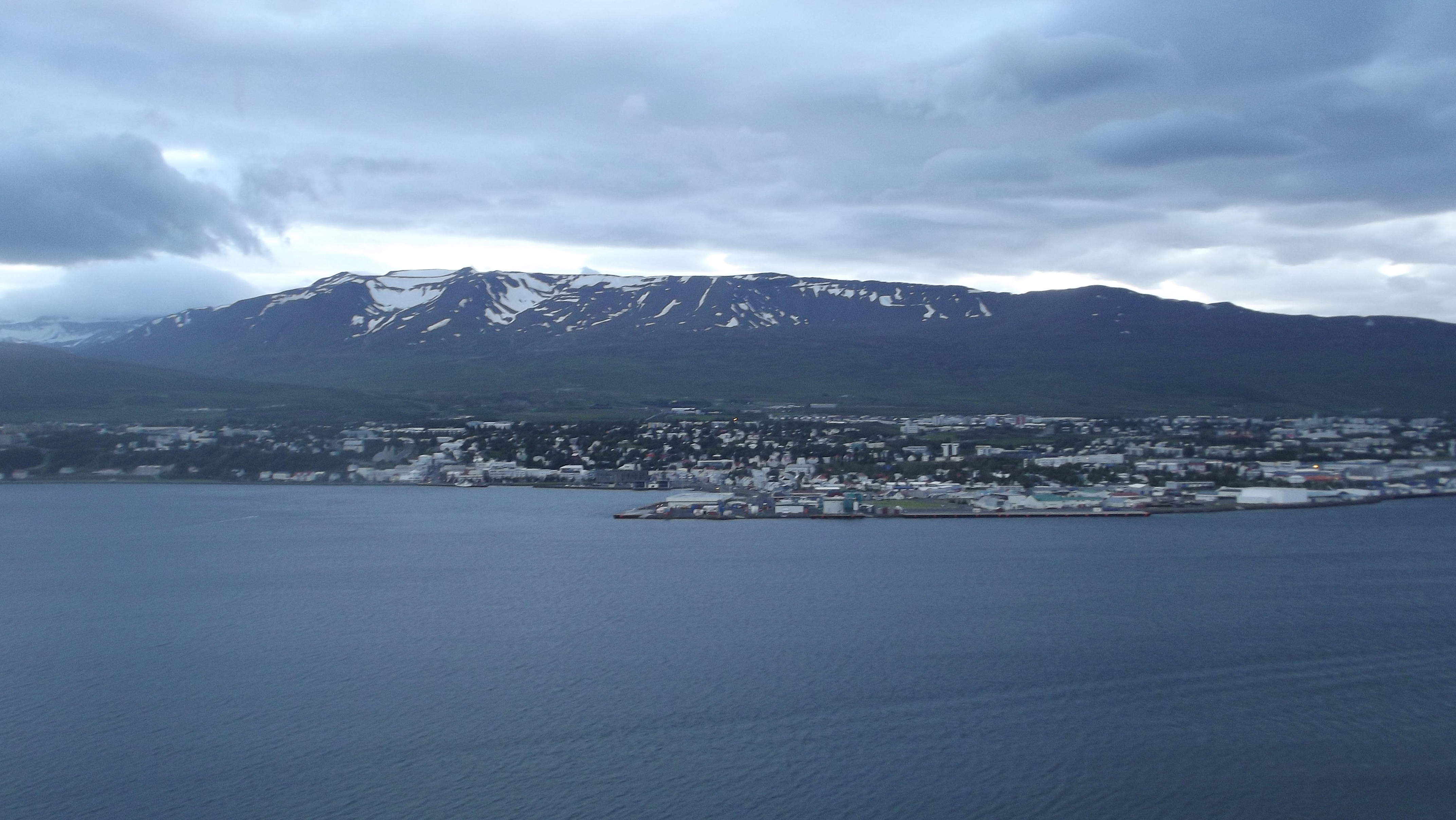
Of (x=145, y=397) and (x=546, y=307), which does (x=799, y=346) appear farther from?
(x=145, y=397)

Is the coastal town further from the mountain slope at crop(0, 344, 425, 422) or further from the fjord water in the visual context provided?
the fjord water

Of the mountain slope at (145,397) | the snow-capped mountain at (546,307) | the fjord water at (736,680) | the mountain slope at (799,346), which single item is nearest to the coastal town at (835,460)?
the mountain slope at (145,397)

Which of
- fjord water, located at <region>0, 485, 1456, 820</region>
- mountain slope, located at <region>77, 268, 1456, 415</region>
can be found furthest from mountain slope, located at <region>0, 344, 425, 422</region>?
fjord water, located at <region>0, 485, 1456, 820</region>

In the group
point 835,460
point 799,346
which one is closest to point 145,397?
point 835,460

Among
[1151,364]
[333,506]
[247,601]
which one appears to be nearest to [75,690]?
[247,601]

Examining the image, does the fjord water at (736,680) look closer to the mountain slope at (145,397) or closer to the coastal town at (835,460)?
the coastal town at (835,460)

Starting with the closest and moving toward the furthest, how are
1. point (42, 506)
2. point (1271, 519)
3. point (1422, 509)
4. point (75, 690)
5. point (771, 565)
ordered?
point (75, 690) → point (771, 565) → point (1271, 519) → point (1422, 509) → point (42, 506)

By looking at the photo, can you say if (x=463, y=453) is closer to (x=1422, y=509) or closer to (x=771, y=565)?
(x=771, y=565)
